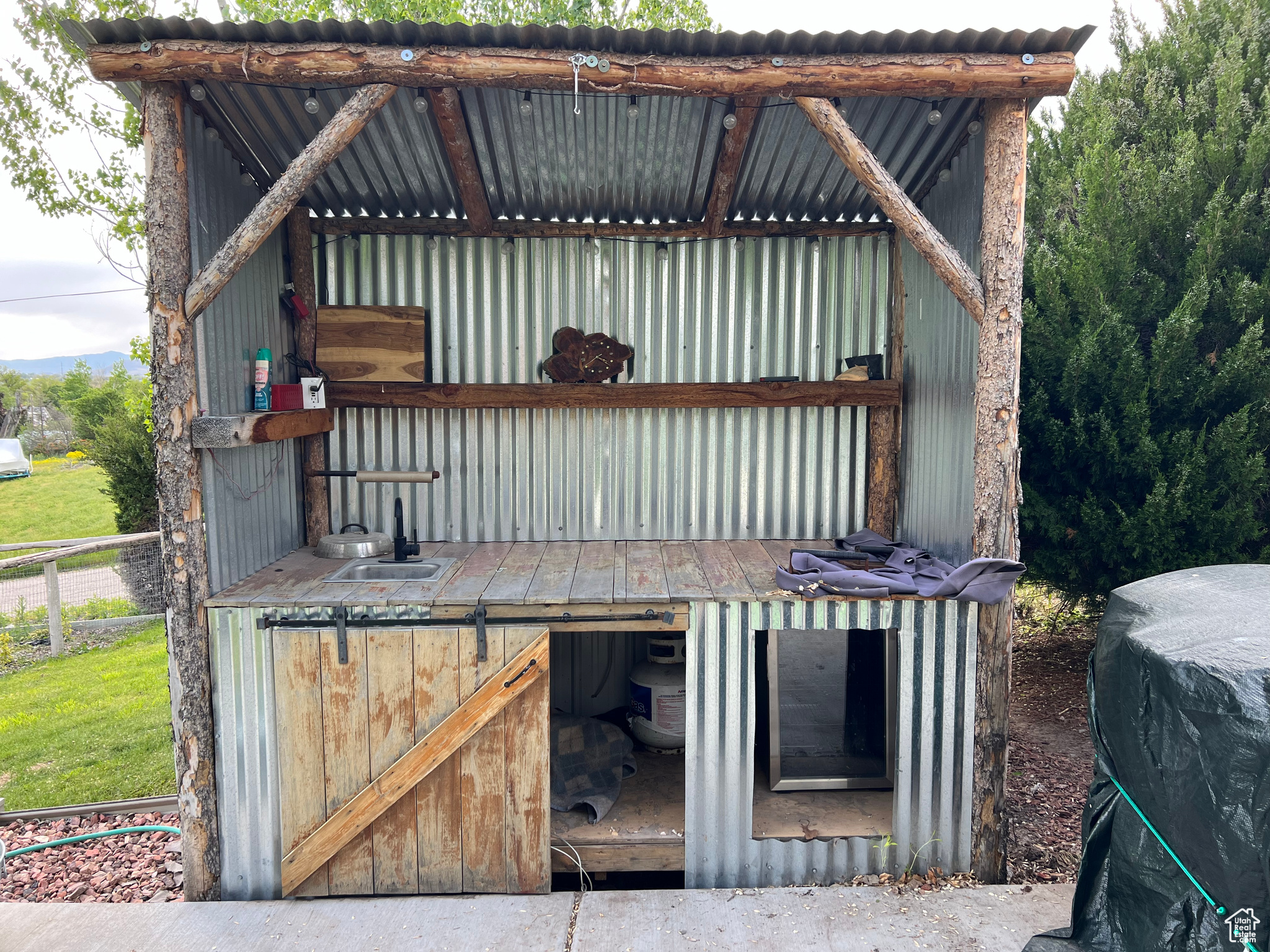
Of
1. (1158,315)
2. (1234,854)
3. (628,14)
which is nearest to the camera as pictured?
(1234,854)

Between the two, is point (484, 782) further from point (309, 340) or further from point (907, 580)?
point (309, 340)

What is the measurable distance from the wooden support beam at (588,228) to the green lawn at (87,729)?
13.3 feet

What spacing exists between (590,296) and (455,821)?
3461 millimetres

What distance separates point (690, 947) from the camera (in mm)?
3135

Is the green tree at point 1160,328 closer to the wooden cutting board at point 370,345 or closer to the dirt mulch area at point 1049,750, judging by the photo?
the dirt mulch area at point 1049,750

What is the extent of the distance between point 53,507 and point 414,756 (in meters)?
24.9

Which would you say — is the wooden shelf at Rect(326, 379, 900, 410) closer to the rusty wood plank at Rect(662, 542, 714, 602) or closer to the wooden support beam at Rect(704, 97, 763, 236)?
the rusty wood plank at Rect(662, 542, 714, 602)

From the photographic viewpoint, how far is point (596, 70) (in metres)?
3.27

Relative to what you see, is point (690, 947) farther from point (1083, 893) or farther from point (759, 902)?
point (1083, 893)

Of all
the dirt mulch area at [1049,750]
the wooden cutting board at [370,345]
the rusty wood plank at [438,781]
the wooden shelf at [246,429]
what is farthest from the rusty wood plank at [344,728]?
the dirt mulch area at [1049,750]

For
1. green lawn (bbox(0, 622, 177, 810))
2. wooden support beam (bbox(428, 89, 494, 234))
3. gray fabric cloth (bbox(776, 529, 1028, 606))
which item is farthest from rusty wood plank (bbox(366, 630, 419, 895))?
wooden support beam (bbox(428, 89, 494, 234))

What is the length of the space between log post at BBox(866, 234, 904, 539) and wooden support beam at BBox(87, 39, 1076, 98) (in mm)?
1734

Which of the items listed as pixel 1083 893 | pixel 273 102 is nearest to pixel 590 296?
pixel 273 102

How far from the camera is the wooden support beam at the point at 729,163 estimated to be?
370 cm
